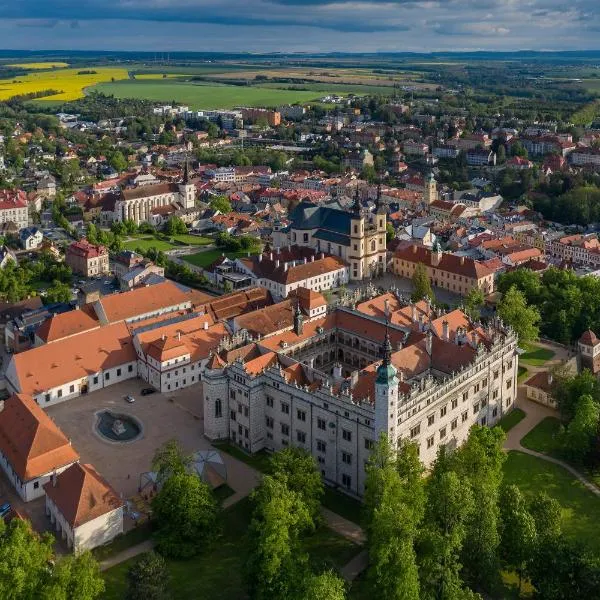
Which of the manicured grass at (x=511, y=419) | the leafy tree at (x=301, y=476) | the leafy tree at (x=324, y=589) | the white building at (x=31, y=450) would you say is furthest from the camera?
the manicured grass at (x=511, y=419)

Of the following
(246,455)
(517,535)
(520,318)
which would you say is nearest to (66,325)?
(246,455)

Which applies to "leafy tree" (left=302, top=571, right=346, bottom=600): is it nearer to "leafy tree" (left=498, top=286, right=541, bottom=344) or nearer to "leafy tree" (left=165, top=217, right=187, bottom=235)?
"leafy tree" (left=498, top=286, right=541, bottom=344)

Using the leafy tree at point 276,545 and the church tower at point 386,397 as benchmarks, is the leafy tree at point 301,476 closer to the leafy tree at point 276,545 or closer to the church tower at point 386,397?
the leafy tree at point 276,545

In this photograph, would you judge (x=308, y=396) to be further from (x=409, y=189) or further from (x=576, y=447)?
(x=409, y=189)

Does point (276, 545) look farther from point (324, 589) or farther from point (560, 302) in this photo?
point (560, 302)

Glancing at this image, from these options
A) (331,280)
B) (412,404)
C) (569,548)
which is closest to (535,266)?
(331,280)

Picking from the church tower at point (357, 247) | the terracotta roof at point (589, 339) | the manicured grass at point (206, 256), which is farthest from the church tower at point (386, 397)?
the manicured grass at point (206, 256)
